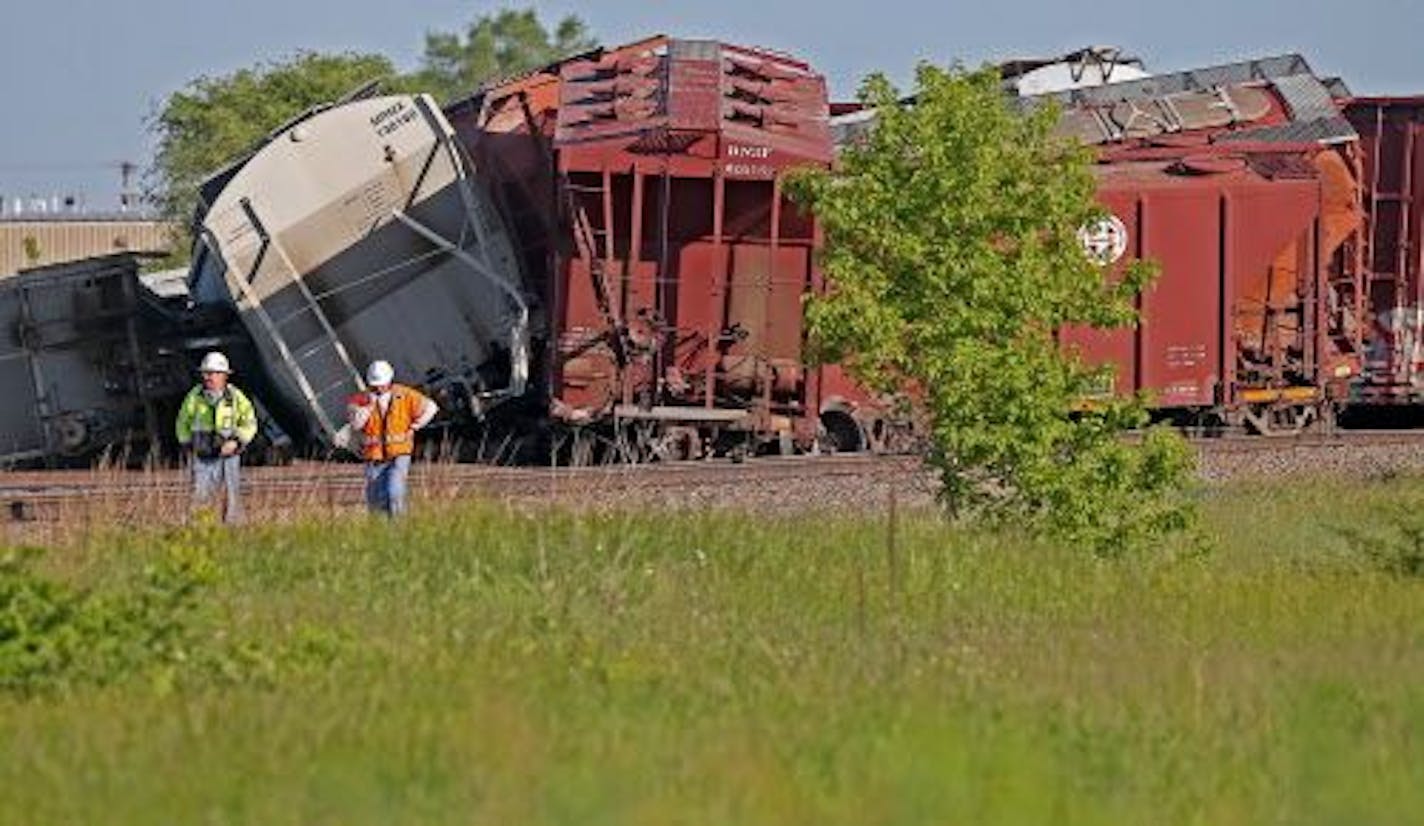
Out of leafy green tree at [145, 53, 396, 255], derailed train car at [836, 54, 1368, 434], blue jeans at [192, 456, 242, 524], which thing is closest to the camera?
blue jeans at [192, 456, 242, 524]

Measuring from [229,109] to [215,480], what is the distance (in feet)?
196

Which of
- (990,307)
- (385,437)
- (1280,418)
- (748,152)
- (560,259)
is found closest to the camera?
(990,307)

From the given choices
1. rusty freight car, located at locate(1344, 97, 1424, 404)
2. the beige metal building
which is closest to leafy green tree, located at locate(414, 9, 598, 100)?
the beige metal building

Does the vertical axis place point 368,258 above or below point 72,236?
below

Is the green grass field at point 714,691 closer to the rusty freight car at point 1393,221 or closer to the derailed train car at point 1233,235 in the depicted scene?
the derailed train car at point 1233,235

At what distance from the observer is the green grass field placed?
9.27 metres

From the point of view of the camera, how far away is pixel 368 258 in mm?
28734

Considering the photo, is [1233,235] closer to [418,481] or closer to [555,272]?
[555,272]

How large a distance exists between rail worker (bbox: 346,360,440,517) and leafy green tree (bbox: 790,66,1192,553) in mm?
3057

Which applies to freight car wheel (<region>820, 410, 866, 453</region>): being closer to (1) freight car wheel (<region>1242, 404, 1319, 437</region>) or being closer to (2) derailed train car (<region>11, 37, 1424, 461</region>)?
(2) derailed train car (<region>11, 37, 1424, 461</region>)

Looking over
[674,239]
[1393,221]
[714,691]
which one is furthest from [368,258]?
[714,691]

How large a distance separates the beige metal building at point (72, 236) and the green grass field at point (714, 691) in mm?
72899

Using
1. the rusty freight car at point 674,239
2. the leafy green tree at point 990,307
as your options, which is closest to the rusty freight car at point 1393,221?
the rusty freight car at point 674,239

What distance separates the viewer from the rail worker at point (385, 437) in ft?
65.1
